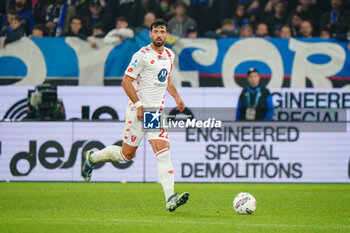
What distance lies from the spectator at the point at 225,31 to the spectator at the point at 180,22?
0.72 metres

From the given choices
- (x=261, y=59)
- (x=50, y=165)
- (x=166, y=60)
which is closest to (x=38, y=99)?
(x=50, y=165)

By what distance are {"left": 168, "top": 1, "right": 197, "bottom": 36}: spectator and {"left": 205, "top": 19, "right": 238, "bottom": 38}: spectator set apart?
716 millimetres

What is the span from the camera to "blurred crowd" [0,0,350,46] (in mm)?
16047

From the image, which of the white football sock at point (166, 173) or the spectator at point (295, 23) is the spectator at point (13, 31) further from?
the white football sock at point (166, 173)

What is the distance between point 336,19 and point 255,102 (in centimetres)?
382

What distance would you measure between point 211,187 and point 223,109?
233cm

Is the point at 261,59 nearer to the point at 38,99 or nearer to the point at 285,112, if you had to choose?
the point at 285,112

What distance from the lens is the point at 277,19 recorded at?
16891 mm

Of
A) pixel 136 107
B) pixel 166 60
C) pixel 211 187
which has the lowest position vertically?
pixel 211 187

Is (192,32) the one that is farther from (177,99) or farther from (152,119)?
(152,119)

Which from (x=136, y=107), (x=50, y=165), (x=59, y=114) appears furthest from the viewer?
(x=59, y=114)

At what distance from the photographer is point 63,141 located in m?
13.6

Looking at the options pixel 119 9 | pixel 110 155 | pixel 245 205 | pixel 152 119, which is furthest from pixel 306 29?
pixel 245 205

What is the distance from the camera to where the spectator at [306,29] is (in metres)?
15.9
